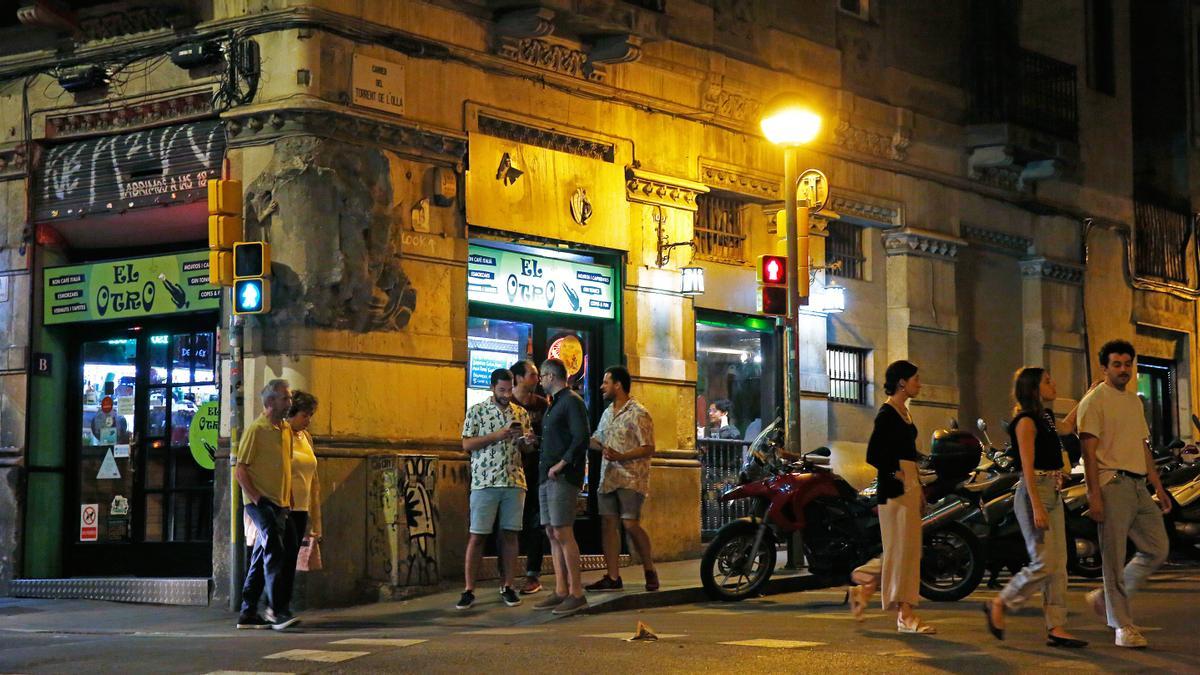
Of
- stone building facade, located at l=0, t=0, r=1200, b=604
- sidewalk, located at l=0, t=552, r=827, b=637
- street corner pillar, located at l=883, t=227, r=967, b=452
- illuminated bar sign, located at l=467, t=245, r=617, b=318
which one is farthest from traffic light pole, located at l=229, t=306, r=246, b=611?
street corner pillar, located at l=883, t=227, r=967, b=452

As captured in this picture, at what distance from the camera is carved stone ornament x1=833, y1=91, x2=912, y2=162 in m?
21.7

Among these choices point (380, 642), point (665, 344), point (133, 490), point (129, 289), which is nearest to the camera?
point (380, 642)

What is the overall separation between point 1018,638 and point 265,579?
5.52m

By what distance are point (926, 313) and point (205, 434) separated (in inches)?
409

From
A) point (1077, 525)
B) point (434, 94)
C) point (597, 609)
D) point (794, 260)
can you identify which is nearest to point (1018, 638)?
point (597, 609)

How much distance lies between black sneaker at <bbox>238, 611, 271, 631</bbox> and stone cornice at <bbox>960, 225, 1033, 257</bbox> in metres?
13.6

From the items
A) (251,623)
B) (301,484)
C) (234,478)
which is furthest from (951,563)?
(234,478)

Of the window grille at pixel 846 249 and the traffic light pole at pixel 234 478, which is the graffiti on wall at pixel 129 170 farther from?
the window grille at pixel 846 249

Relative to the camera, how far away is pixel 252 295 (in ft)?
48.8

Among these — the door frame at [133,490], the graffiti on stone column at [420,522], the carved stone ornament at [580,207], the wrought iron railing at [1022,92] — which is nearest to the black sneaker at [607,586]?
the graffiti on stone column at [420,522]

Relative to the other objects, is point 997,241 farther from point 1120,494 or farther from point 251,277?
point 1120,494

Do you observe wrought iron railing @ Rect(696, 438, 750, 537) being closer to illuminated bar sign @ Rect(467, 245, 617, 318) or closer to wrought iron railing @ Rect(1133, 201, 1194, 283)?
illuminated bar sign @ Rect(467, 245, 617, 318)

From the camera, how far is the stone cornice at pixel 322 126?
15.3 metres

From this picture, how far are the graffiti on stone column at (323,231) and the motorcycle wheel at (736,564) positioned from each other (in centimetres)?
374
